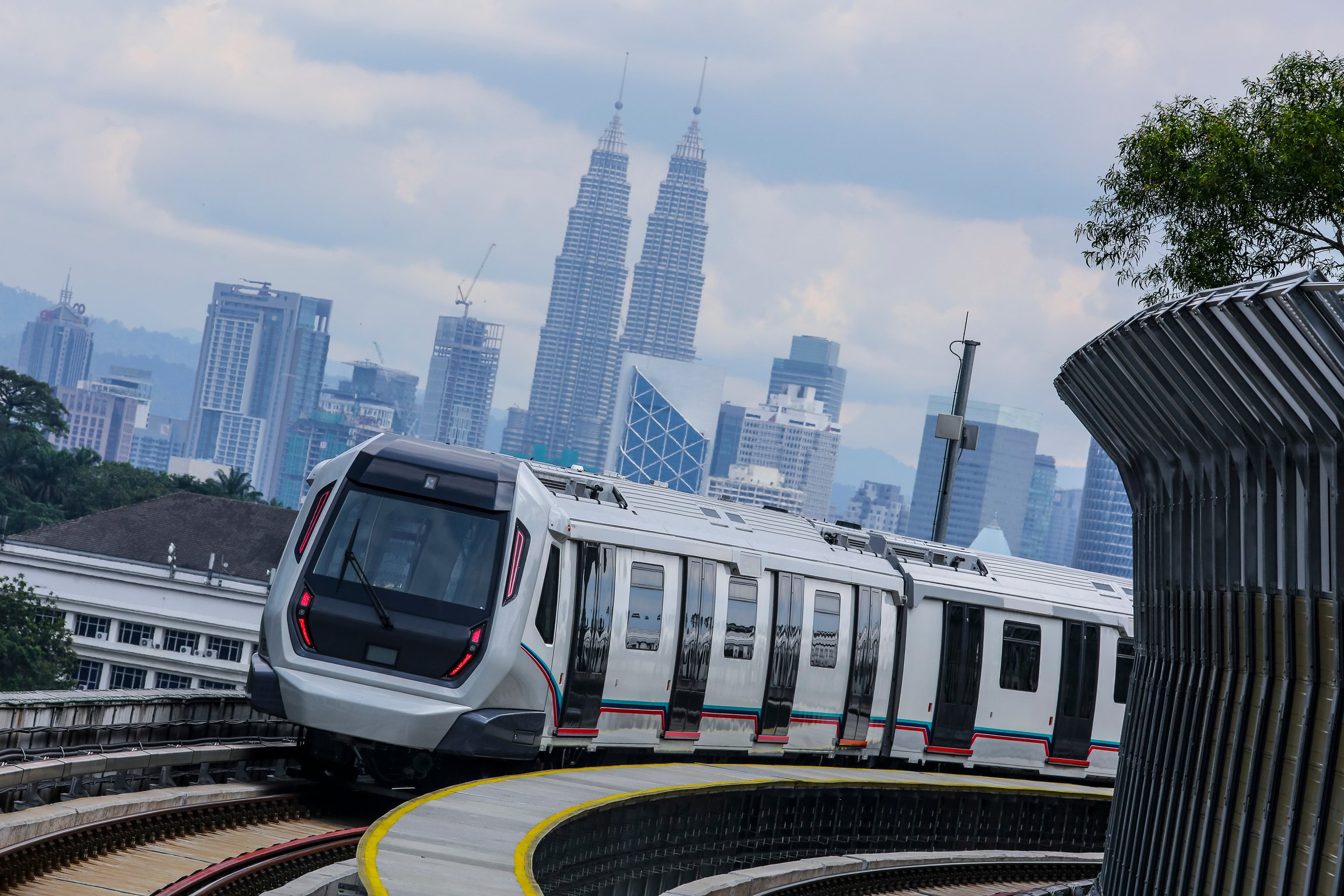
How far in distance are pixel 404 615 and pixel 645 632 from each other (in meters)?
3.35

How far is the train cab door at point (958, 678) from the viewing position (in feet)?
71.4

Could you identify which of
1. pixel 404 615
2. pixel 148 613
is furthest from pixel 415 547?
pixel 148 613

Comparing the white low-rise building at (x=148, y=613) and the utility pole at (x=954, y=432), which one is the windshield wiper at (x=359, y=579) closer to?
the utility pole at (x=954, y=432)

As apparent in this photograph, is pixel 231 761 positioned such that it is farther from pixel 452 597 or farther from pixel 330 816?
pixel 452 597

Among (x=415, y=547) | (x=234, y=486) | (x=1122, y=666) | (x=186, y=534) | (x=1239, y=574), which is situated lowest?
(x=186, y=534)

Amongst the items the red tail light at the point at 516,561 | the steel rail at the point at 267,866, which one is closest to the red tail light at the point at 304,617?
the red tail light at the point at 516,561

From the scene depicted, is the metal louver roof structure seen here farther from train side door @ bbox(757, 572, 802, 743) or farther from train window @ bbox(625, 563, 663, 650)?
train side door @ bbox(757, 572, 802, 743)

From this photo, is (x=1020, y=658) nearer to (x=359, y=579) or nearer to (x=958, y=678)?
(x=958, y=678)

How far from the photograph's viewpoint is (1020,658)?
2244 cm

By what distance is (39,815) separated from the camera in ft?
35.1

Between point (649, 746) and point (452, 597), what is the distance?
386 cm

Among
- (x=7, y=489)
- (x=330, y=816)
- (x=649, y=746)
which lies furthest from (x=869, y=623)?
(x=7, y=489)

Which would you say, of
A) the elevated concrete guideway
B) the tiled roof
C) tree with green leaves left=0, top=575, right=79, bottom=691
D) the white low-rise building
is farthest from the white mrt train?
the tiled roof

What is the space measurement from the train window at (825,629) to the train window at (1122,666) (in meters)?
5.19
